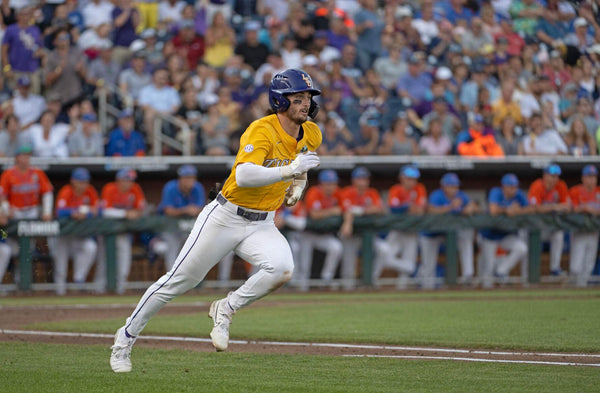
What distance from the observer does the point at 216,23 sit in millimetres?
17031

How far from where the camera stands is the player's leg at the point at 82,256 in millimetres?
14562

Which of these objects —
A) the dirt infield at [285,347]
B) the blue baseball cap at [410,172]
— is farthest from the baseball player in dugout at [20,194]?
the blue baseball cap at [410,172]

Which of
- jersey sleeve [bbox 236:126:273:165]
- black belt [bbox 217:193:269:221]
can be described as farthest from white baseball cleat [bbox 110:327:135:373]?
jersey sleeve [bbox 236:126:273:165]

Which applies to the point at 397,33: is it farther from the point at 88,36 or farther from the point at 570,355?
Answer: the point at 570,355

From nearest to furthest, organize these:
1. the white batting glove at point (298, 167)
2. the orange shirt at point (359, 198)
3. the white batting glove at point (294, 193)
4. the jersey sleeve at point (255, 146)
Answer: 1. the white batting glove at point (298, 167)
2. the jersey sleeve at point (255, 146)
3. the white batting glove at point (294, 193)
4. the orange shirt at point (359, 198)

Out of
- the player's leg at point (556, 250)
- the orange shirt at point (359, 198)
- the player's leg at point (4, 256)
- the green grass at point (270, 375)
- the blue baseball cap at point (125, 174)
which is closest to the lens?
the green grass at point (270, 375)

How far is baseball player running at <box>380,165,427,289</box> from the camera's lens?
15109 mm

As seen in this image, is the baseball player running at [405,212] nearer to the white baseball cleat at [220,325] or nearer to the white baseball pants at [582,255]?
the white baseball pants at [582,255]

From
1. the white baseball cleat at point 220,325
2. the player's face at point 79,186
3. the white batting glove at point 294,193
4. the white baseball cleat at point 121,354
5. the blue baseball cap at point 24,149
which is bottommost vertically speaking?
the white baseball cleat at point 121,354

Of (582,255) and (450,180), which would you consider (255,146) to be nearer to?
(450,180)

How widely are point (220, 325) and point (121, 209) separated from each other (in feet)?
28.3

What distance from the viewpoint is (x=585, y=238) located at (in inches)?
611

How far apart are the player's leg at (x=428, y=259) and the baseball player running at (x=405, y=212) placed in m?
0.13

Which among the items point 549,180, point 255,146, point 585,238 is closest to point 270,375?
point 255,146
